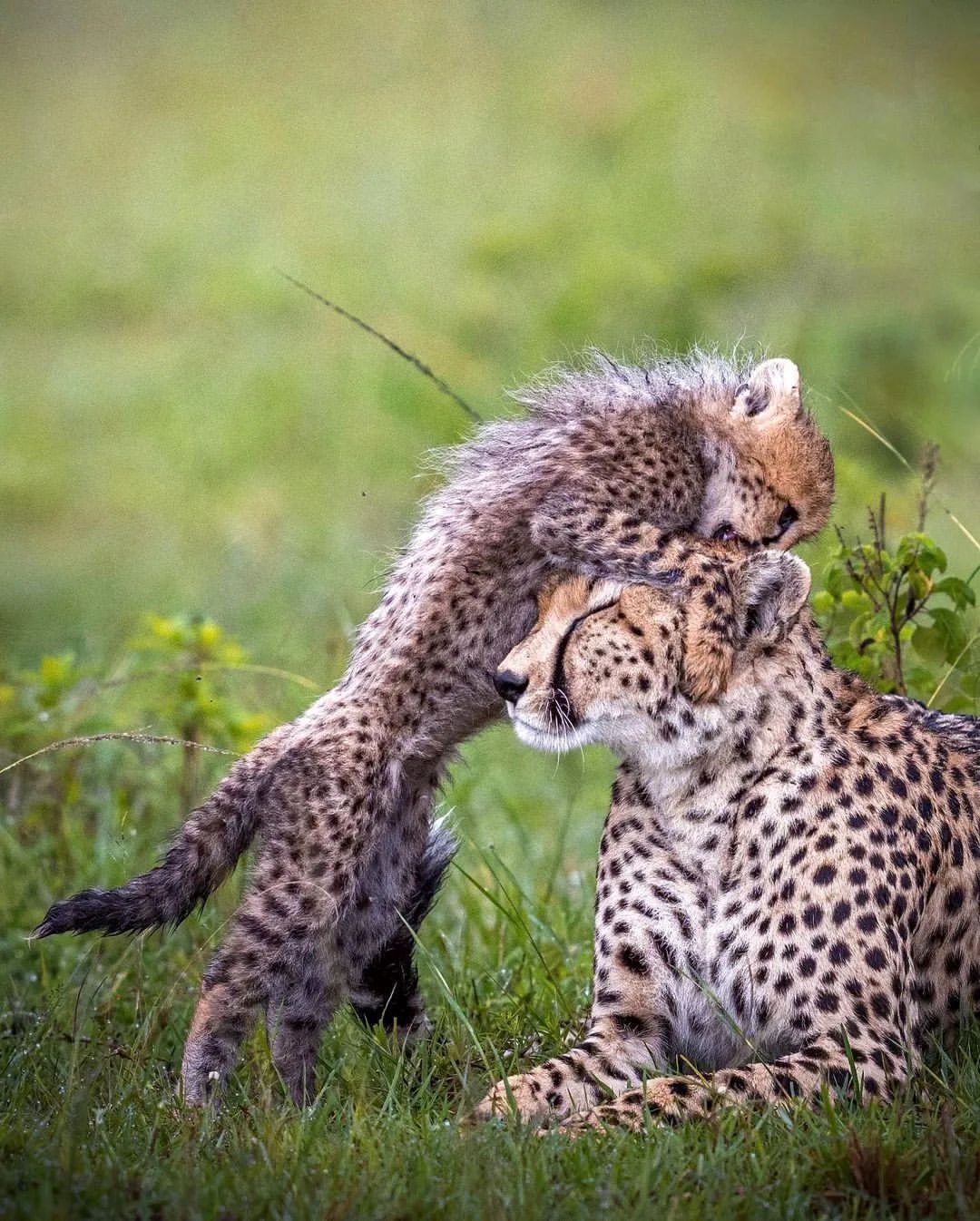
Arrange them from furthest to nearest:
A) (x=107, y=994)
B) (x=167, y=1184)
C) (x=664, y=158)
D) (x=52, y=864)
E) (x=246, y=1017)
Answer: (x=664, y=158) < (x=52, y=864) < (x=107, y=994) < (x=246, y=1017) < (x=167, y=1184)

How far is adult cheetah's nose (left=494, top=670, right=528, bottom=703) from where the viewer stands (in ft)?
10.4

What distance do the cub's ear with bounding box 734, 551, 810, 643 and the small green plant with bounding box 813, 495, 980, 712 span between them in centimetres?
82

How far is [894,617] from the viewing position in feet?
13.0

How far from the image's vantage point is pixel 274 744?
3609 mm

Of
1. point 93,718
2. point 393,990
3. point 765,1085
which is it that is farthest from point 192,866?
point 93,718

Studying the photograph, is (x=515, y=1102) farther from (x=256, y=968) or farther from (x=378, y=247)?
(x=378, y=247)

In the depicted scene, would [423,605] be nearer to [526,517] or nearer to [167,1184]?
[526,517]

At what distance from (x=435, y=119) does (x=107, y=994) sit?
975 cm

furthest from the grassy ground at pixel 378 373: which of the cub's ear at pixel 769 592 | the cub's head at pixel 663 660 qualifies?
the cub's ear at pixel 769 592

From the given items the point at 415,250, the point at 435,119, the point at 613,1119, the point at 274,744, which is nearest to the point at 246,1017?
the point at 274,744

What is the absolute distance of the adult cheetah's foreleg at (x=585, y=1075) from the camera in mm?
2947

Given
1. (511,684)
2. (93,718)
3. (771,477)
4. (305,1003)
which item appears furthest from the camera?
(93,718)

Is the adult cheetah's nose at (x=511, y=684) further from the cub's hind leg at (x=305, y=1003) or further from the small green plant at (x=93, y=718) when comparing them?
the small green plant at (x=93, y=718)

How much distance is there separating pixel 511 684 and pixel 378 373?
6.70 meters
